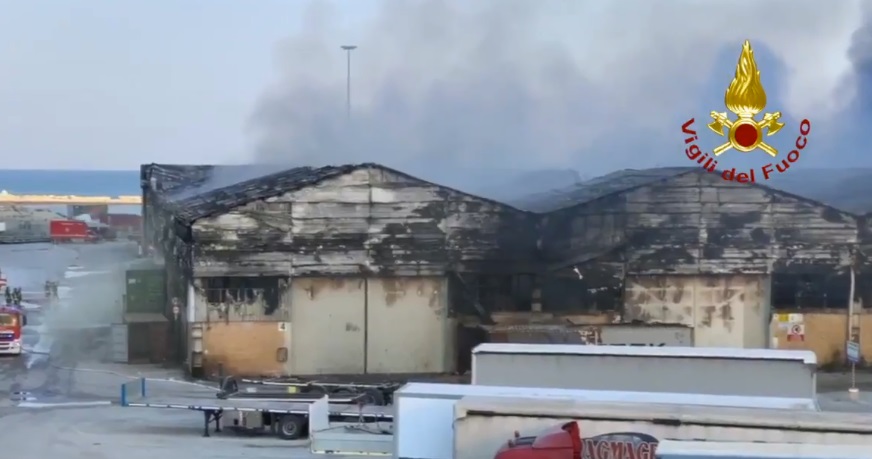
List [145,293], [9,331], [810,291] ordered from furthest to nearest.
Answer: [145,293] < [9,331] < [810,291]

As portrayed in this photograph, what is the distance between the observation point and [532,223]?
29594 mm

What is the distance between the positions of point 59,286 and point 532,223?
90.0 feet

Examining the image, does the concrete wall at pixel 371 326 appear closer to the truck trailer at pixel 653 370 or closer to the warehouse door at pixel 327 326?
the warehouse door at pixel 327 326

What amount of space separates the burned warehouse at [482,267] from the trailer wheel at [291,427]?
6.91m

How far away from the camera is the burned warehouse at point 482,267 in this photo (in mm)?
28594

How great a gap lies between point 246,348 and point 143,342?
3418 mm

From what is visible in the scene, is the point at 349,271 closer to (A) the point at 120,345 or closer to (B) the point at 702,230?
(A) the point at 120,345

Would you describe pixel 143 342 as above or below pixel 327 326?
below

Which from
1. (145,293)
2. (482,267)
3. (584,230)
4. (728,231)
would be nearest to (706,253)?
(728,231)

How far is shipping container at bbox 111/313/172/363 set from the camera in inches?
1196

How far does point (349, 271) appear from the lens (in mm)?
29000

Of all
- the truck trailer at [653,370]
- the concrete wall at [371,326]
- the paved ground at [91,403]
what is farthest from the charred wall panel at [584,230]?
the truck trailer at [653,370]

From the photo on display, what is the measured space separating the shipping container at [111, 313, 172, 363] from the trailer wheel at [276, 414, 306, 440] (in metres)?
9.60

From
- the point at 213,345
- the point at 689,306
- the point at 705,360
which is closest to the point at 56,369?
the point at 213,345
